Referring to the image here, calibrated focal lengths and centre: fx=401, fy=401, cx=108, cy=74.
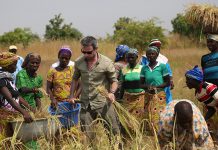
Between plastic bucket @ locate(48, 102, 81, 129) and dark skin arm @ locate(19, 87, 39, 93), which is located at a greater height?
dark skin arm @ locate(19, 87, 39, 93)

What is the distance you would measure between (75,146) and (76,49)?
1684 cm

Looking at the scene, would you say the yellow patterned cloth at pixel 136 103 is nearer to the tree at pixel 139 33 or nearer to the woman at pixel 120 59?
the woman at pixel 120 59

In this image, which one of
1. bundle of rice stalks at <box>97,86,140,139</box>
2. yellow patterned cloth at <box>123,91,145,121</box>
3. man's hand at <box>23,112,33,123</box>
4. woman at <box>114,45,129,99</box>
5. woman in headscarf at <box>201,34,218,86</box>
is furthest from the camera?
woman at <box>114,45,129,99</box>

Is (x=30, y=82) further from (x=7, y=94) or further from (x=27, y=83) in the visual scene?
(x=7, y=94)

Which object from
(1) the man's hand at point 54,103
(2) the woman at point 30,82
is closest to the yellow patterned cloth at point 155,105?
(1) the man's hand at point 54,103

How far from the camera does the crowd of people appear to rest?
3.50 meters

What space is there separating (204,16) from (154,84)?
112cm

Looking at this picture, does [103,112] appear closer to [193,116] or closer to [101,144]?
[101,144]

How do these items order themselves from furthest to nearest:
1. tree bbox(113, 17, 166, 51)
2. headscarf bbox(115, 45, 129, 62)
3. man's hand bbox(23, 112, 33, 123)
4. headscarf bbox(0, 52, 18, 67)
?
1. tree bbox(113, 17, 166, 51)
2. headscarf bbox(115, 45, 129, 62)
3. headscarf bbox(0, 52, 18, 67)
4. man's hand bbox(23, 112, 33, 123)

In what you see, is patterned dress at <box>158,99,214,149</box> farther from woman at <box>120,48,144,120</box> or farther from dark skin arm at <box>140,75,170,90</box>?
woman at <box>120,48,144,120</box>

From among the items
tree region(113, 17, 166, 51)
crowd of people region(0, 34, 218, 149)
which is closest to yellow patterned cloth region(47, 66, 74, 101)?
crowd of people region(0, 34, 218, 149)

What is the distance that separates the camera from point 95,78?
459 centimetres

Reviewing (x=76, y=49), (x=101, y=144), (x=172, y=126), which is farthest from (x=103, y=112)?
(x=76, y=49)

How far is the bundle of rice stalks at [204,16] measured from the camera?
520 centimetres
